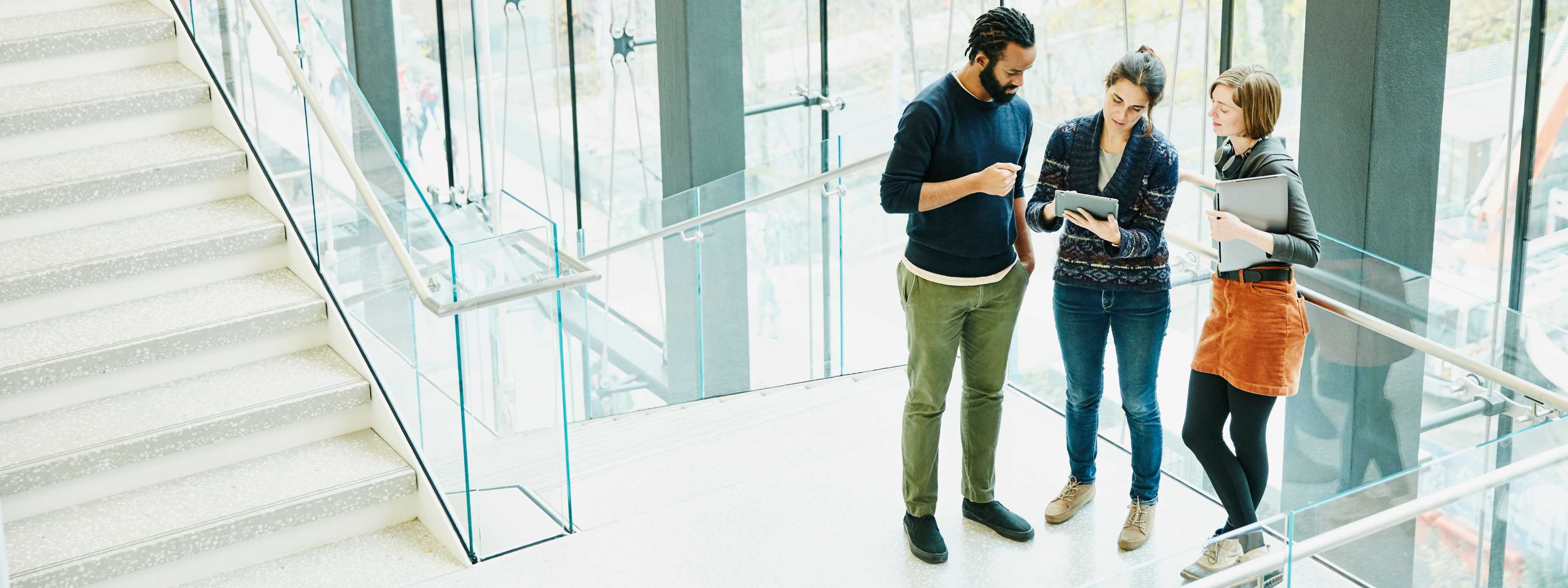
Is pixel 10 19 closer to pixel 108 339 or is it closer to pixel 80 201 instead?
pixel 80 201

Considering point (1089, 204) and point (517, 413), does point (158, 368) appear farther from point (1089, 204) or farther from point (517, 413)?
point (1089, 204)

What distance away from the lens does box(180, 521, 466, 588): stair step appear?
12.9 ft

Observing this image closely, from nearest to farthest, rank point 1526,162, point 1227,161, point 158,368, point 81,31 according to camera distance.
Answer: point 1227,161 → point 158,368 → point 1526,162 → point 81,31

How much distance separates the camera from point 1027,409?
16.6 feet

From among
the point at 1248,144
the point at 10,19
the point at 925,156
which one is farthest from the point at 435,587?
the point at 10,19

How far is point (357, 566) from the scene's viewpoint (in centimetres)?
402

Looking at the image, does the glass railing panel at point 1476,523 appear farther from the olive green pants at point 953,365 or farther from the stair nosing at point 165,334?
the stair nosing at point 165,334

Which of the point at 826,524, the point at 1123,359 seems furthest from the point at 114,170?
the point at 1123,359

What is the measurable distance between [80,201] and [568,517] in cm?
201

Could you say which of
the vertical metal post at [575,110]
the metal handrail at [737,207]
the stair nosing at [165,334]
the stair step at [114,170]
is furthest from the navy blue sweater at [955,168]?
the vertical metal post at [575,110]

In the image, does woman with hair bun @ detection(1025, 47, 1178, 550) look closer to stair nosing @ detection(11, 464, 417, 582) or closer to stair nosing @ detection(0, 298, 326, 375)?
stair nosing @ detection(11, 464, 417, 582)

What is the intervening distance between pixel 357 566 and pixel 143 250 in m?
1.36

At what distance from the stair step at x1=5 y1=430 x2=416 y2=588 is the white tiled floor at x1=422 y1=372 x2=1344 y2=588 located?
→ 44 centimetres

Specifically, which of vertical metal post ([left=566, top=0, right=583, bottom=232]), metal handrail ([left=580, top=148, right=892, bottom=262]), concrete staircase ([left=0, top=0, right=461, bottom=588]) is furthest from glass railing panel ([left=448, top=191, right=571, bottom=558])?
vertical metal post ([left=566, top=0, right=583, bottom=232])
